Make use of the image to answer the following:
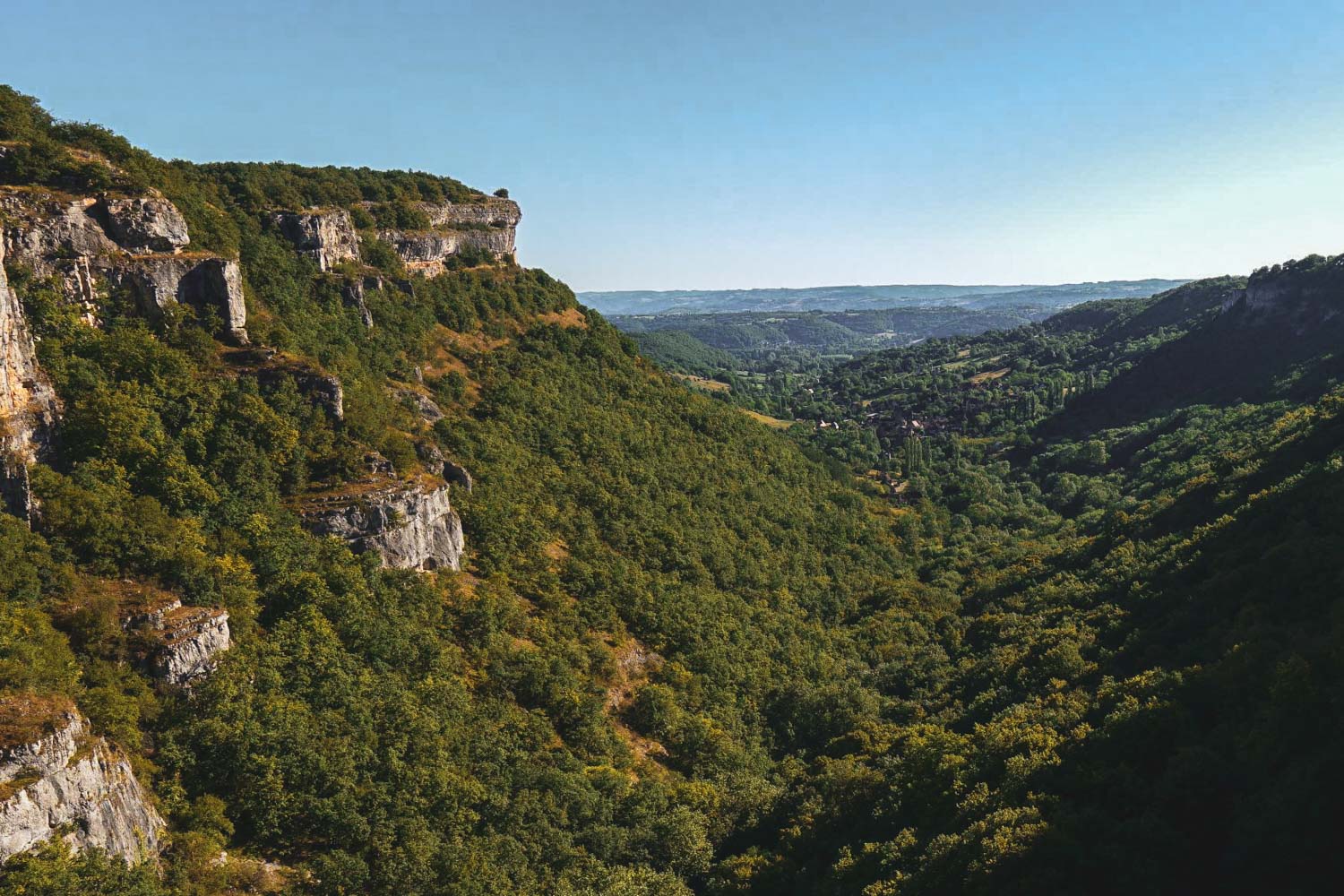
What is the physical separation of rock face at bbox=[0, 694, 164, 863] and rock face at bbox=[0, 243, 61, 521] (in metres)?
14.6

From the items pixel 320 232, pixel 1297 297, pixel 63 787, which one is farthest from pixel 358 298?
pixel 1297 297

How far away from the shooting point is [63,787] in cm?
2838

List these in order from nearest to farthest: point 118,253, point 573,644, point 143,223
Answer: point 118,253 < point 143,223 < point 573,644

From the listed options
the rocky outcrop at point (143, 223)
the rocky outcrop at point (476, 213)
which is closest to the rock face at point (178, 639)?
the rocky outcrop at point (143, 223)

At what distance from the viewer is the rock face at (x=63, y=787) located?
88.6 feet

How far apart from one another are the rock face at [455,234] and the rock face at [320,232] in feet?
33.6

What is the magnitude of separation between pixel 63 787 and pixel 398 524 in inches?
1194

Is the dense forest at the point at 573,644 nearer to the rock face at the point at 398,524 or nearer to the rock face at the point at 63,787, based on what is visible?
the rock face at the point at 63,787

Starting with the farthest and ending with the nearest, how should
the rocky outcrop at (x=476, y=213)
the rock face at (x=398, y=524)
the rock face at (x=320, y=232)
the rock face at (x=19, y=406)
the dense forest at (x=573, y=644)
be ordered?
the rocky outcrop at (x=476, y=213), the rock face at (x=320, y=232), the rock face at (x=398, y=524), the rock face at (x=19, y=406), the dense forest at (x=573, y=644)

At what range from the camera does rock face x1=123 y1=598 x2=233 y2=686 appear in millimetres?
36812

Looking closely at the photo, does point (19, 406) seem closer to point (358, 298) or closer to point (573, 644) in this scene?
point (573, 644)

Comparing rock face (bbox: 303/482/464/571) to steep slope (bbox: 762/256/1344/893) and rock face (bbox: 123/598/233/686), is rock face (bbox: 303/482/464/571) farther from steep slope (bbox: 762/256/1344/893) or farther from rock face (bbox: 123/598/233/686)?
steep slope (bbox: 762/256/1344/893)

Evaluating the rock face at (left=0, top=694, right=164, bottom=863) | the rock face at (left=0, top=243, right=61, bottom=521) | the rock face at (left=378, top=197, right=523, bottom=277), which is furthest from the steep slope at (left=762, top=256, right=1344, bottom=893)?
the rock face at (left=378, top=197, right=523, bottom=277)

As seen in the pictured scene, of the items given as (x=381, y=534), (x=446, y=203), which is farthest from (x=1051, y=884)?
(x=446, y=203)
